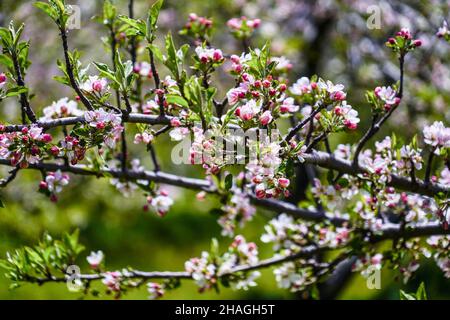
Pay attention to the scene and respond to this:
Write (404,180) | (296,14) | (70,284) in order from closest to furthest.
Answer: (404,180) < (70,284) < (296,14)

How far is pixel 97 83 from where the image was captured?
183 cm

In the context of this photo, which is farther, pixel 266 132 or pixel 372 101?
pixel 372 101

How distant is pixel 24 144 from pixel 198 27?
3.83ft

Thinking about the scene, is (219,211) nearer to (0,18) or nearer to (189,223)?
(0,18)

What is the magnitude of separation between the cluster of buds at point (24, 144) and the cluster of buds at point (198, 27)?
42.9 inches

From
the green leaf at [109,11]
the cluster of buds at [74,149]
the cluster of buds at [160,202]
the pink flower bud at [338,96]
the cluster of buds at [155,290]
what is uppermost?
the green leaf at [109,11]

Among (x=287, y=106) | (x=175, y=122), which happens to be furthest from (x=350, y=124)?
(x=175, y=122)

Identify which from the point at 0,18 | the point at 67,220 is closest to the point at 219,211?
the point at 0,18

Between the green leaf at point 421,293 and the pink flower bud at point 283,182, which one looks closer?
the pink flower bud at point 283,182

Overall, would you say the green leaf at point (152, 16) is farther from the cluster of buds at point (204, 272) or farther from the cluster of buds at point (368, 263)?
the cluster of buds at point (368, 263)

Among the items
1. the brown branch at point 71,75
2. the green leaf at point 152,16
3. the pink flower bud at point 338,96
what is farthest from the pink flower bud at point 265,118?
the brown branch at point 71,75

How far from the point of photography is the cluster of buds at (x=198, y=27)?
263 cm
